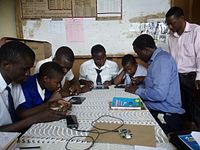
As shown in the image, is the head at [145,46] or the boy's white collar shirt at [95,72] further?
the boy's white collar shirt at [95,72]

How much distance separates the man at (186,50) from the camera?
2.33 m

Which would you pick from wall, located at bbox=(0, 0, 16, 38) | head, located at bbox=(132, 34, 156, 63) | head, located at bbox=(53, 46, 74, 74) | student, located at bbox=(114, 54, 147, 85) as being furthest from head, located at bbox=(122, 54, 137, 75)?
wall, located at bbox=(0, 0, 16, 38)

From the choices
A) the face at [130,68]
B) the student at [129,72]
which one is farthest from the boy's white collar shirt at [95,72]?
the face at [130,68]

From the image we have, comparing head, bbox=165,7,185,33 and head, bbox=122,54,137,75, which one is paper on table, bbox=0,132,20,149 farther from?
head, bbox=165,7,185,33

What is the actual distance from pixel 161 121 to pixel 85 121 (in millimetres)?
744

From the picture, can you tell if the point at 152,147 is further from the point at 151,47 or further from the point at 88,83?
the point at 88,83

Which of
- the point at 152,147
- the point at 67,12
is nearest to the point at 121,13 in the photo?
the point at 67,12

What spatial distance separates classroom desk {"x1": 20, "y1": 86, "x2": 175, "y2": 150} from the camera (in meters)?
1.06

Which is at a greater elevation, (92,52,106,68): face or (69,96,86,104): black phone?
(92,52,106,68): face

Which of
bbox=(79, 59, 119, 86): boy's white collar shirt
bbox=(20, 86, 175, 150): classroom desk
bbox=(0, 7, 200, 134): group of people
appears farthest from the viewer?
bbox=(79, 59, 119, 86): boy's white collar shirt

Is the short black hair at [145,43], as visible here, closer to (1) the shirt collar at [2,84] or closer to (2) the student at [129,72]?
(2) the student at [129,72]

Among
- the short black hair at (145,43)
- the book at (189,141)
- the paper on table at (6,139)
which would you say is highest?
the short black hair at (145,43)

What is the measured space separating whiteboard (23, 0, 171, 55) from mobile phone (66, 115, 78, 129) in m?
1.87

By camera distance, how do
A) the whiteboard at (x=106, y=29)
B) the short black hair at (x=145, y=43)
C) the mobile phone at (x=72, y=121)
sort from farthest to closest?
the whiteboard at (x=106, y=29)
the short black hair at (x=145, y=43)
the mobile phone at (x=72, y=121)
